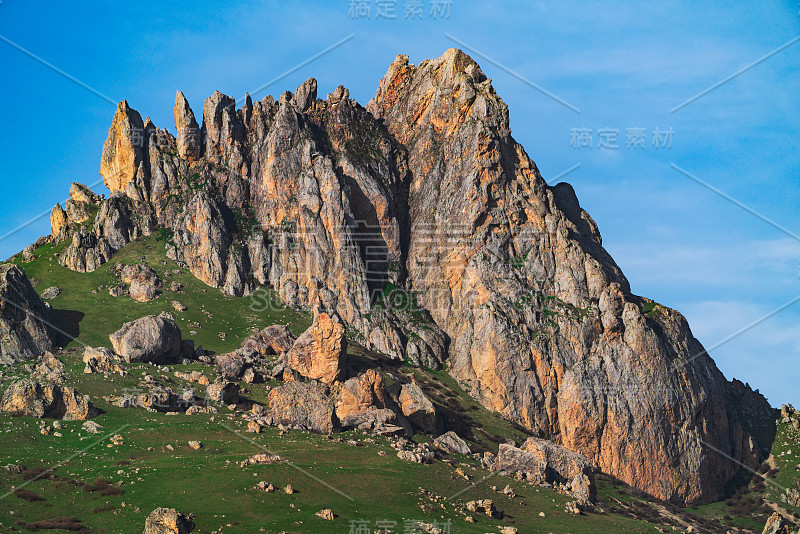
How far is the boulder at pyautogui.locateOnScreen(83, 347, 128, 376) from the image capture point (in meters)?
122

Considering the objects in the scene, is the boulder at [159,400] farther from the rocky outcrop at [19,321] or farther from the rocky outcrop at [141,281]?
the rocky outcrop at [141,281]

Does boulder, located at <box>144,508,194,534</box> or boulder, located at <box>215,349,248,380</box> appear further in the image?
boulder, located at <box>215,349,248,380</box>

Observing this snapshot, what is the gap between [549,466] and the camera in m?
116

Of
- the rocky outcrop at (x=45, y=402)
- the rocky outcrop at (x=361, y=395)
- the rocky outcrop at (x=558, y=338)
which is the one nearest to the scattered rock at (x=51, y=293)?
the rocky outcrop at (x=45, y=402)

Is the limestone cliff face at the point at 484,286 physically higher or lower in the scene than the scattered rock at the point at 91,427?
higher

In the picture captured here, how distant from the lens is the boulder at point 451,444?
407 ft

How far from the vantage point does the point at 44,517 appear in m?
67.1

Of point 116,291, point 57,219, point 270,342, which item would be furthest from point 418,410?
point 57,219

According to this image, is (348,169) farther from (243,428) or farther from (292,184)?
(243,428)

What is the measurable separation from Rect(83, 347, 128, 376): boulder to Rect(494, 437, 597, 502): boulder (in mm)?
63283

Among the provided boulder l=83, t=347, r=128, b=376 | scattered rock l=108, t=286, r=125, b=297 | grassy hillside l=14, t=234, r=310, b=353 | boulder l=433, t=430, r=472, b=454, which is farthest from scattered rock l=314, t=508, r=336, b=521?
scattered rock l=108, t=286, r=125, b=297

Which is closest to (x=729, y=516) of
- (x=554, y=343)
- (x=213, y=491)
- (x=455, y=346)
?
(x=554, y=343)

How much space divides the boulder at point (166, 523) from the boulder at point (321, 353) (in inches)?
2489

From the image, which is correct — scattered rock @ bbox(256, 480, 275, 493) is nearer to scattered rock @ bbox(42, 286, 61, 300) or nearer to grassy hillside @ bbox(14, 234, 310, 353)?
Result: grassy hillside @ bbox(14, 234, 310, 353)
